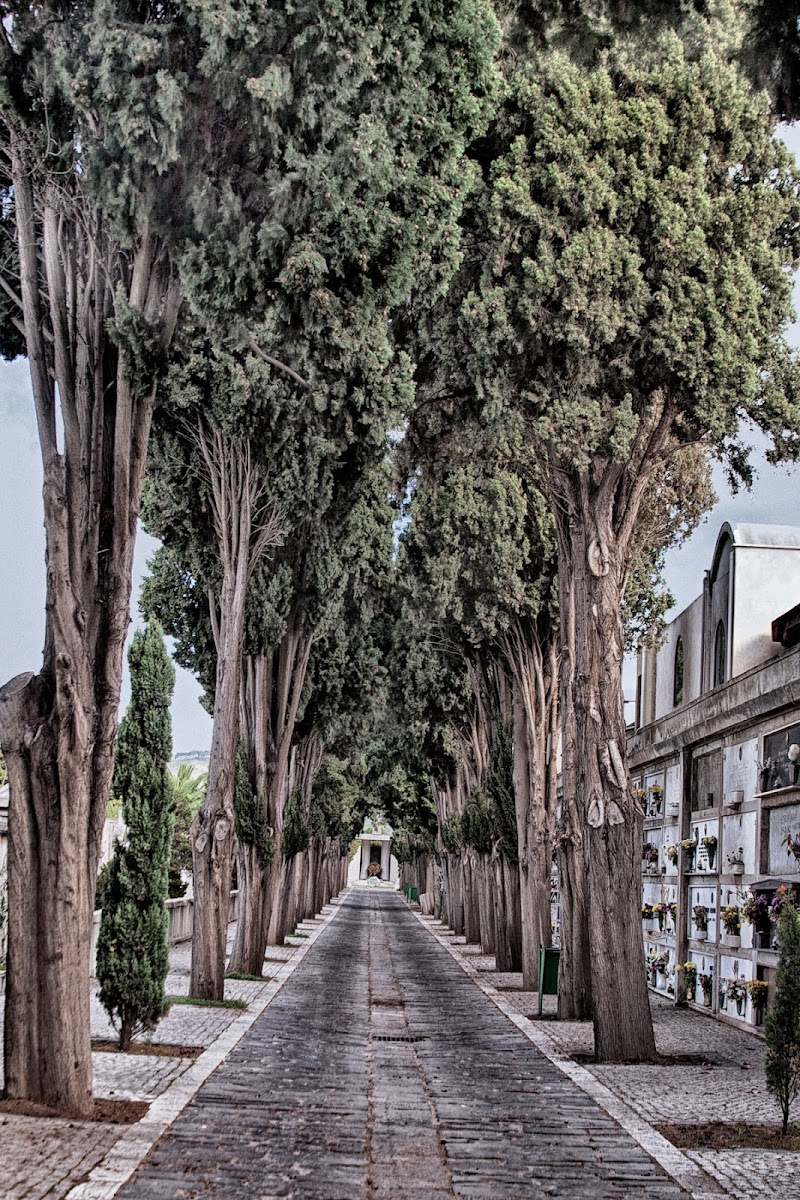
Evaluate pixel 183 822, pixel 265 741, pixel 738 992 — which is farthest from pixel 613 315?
pixel 183 822

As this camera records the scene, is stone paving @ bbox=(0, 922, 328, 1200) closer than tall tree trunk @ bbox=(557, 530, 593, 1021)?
Yes

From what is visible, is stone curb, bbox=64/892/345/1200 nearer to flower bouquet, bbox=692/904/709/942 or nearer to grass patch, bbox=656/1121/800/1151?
grass patch, bbox=656/1121/800/1151

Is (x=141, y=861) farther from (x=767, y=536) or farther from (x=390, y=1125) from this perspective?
(x=767, y=536)

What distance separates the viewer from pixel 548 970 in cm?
1994

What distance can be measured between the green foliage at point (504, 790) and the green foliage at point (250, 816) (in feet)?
17.6

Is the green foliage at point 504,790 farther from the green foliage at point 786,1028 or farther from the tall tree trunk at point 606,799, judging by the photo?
the green foliage at point 786,1028

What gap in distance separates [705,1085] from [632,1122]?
2554 mm

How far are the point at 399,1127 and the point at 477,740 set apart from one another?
2453 centimetres

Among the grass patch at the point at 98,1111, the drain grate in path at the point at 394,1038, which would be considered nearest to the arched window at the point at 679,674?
the drain grate in path at the point at 394,1038

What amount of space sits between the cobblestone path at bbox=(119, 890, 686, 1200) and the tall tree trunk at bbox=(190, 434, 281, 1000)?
Answer: 4.86 ft

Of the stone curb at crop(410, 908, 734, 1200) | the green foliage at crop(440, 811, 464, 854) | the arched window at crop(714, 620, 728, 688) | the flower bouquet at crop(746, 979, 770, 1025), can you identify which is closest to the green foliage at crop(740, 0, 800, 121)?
the arched window at crop(714, 620, 728, 688)

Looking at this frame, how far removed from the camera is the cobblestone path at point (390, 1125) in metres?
8.30

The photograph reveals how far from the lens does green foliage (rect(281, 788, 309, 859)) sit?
32.2 metres

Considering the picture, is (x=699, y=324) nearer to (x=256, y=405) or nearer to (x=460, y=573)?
(x=256, y=405)
